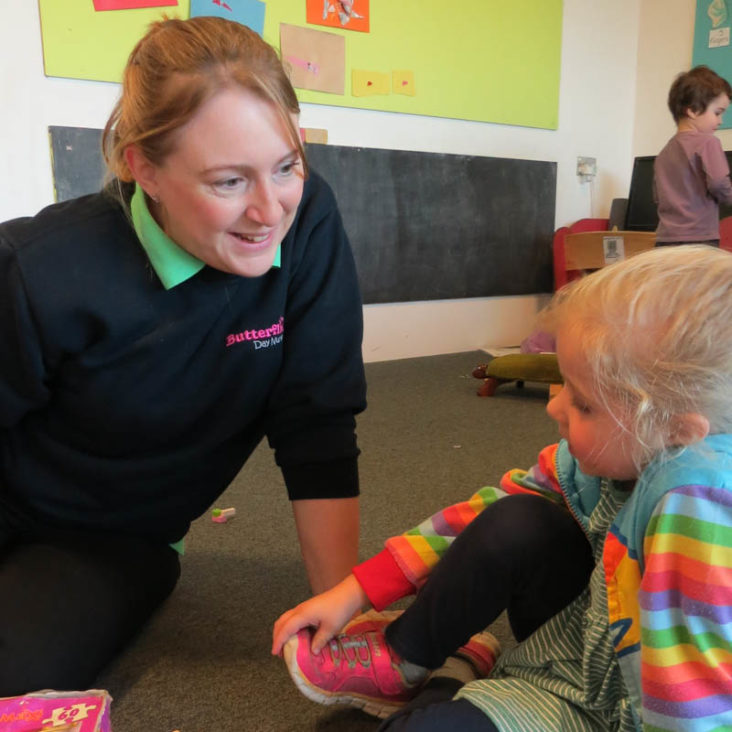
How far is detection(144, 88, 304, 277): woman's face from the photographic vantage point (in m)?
0.69

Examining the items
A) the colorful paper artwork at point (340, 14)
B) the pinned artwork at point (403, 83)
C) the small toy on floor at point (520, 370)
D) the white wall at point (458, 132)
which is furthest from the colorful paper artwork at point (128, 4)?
Result: the small toy on floor at point (520, 370)

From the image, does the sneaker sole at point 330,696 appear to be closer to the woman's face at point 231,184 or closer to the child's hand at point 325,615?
the child's hand at point 325,615

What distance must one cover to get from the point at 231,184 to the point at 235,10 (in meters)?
2.01

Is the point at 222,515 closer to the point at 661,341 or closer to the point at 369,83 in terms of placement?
the point at 661,341

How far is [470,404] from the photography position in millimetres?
2277

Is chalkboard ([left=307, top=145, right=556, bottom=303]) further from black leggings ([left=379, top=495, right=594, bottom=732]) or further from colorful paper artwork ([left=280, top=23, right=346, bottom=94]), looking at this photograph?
black leggings ([left=379, top=495, right=594, bottom=732])

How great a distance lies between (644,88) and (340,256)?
Result: 3.31 m

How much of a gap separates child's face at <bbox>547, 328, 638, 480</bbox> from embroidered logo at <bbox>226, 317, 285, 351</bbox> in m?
0.39

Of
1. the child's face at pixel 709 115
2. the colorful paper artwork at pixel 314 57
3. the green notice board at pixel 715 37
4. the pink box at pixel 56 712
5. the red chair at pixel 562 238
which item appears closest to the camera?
the pink box at pixel 56 712

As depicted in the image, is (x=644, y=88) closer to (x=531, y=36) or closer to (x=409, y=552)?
(x=531, y=36)

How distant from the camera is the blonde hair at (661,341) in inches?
20.8

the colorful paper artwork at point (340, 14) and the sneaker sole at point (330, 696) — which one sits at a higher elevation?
the colorful paper artwork at point (340, 14)

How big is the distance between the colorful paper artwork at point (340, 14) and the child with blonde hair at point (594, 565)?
90.4 inches

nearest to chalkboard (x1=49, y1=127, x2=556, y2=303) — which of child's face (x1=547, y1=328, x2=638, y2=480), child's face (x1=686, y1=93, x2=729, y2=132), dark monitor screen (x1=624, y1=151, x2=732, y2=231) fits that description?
dark monitor screen (x1=624, y1=151, x2=732, y2=231)
